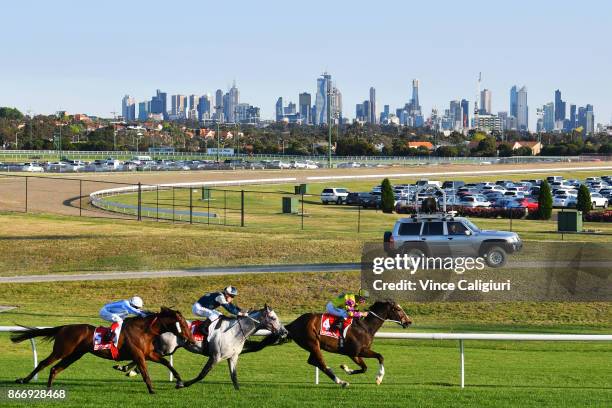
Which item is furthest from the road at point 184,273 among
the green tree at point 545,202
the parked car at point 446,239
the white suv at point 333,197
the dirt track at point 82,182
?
the white suv at point 333,197

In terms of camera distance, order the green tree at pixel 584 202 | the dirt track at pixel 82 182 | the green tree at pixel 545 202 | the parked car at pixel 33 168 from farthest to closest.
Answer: the parked car at pixel 33 168 < the dirt track at pixel 82 182 < the green tree at pixel 584 202 < the green tree at pixel 545 202

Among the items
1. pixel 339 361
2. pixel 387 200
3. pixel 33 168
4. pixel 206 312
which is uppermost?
pixel 33 168

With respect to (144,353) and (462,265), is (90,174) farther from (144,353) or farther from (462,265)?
(144,353)

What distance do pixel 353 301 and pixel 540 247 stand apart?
2342 centimetres

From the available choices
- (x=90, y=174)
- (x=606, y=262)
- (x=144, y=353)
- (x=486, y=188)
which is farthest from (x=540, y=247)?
(x=90, y=174)

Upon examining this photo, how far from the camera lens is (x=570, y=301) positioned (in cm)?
2880

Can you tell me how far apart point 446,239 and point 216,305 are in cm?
1715

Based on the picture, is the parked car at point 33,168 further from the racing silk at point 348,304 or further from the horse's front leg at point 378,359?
the horse's front leg at point 378,359

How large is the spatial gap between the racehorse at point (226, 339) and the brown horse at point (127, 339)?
0.23 metres

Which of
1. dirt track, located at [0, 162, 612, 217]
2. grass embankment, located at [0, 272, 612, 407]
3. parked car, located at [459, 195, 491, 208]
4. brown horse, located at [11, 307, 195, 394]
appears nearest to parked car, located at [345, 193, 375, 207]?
parked car, located at [459, 195, 491, 208]

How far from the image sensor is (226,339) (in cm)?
1453

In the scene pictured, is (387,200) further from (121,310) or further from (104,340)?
(104,340)

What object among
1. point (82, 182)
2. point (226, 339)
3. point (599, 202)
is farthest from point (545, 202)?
point (226, 339)

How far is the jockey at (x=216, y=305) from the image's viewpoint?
14.7 m
